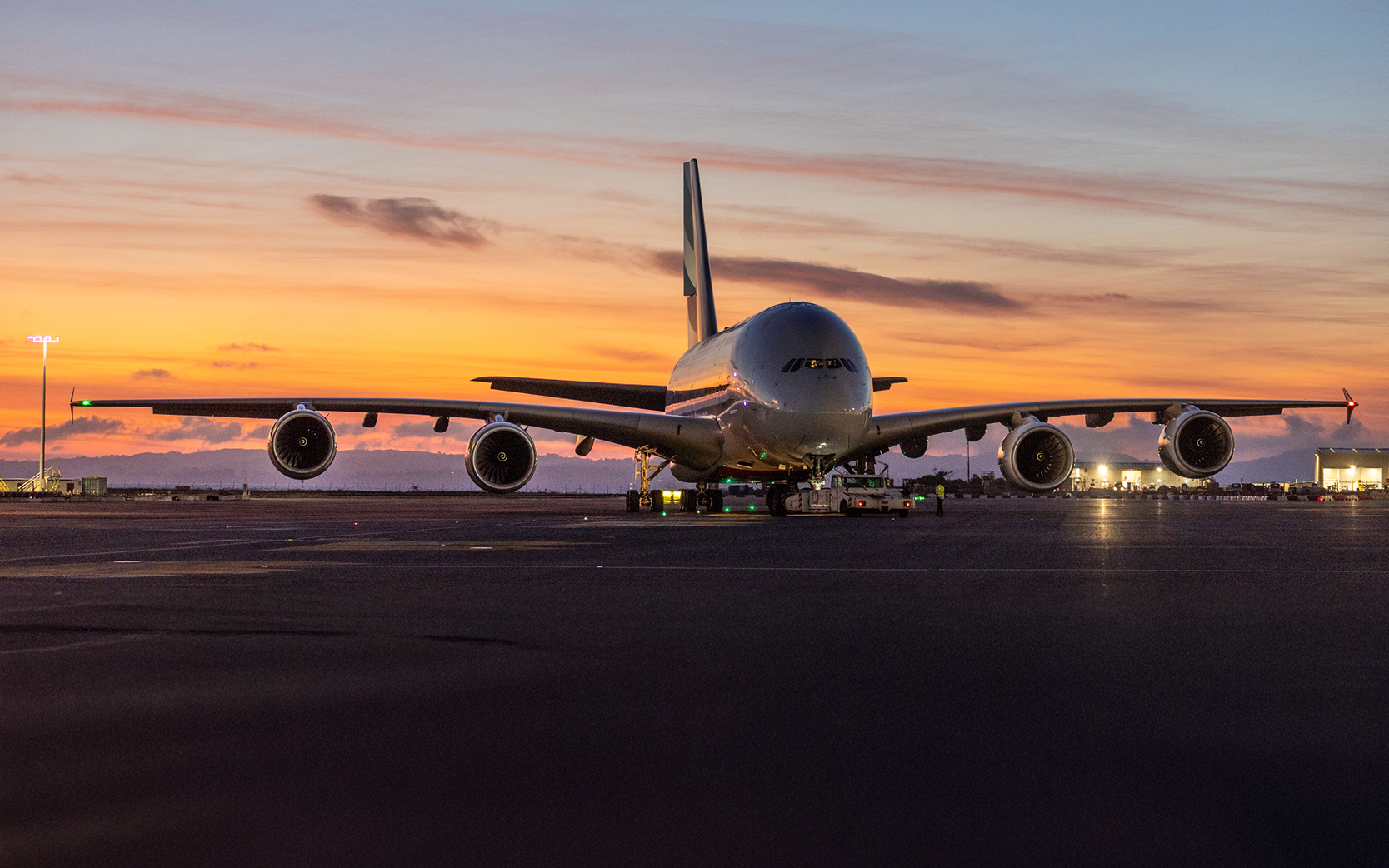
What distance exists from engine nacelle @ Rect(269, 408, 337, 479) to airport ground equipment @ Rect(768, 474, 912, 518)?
11117 millimetres

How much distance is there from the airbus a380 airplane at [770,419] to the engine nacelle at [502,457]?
3 centimetres

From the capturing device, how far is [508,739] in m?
4.88

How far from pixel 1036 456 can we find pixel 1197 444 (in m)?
4.56

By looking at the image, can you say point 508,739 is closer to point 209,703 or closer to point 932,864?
point 209,703

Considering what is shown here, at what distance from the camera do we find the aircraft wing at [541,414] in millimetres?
32594

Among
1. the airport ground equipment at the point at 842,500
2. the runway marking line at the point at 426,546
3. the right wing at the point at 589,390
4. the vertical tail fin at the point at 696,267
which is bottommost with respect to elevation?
the runway marking line at the point at 426,546

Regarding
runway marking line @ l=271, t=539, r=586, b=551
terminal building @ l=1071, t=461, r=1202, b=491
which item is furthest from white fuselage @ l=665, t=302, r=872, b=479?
terminal building @ l=1071, t=461, r=1202, b=491

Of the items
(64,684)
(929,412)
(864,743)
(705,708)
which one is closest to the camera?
(864,743)

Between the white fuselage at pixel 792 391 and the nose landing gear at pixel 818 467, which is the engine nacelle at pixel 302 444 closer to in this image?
the white fuselage at pixel 792 391

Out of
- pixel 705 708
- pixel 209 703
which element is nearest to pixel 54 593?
pixel 209 703

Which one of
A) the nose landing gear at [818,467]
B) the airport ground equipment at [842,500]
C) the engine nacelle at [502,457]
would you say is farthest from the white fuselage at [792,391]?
the engine nacelle at [502,457]

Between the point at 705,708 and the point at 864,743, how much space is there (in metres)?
0.91

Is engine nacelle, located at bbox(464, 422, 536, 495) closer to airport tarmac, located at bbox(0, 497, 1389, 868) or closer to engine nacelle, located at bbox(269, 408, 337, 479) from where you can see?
engine nacelle, located at bbox(269, 408, 337, 479)

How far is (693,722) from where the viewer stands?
5215mm
